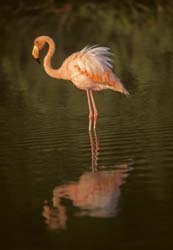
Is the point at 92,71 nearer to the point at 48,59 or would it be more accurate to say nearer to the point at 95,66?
the point at 95,66

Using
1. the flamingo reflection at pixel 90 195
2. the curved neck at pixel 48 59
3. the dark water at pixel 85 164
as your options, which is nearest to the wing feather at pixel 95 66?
the dark water at pixel 85 164

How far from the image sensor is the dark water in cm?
662

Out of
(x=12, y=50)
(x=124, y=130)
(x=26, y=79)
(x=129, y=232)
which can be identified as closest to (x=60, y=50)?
(x=12, y=50)

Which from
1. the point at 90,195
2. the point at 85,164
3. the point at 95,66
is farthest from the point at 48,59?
the point at 90,195

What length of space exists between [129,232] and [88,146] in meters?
3.94

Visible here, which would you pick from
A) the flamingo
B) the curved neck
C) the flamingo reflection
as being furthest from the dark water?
the curved neck

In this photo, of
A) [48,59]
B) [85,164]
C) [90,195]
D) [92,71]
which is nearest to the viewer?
[90,195]

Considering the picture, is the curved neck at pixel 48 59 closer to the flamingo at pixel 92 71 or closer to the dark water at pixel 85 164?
the flamingo at pixel 92 71

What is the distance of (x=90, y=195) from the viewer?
7.71m

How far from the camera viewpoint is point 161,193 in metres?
7.57

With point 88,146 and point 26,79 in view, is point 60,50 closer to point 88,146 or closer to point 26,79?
point 26,79

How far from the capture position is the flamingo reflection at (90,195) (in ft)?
23.2

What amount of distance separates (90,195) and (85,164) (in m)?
1.54

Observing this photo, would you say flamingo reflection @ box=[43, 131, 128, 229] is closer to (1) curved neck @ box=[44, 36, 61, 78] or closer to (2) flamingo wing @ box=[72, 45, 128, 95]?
(2) flamingo wing @ box=[72, 45, 128, 95]
